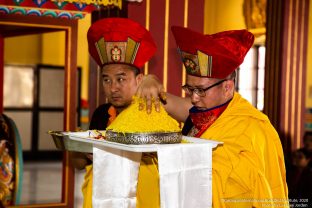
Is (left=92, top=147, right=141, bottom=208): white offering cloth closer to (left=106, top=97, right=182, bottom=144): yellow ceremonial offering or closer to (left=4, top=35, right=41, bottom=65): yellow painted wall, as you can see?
(left=106, top=97, right=182, bottom=144): yellow ceremonial offering

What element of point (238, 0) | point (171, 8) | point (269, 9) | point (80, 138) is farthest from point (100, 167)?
point (238, 0)

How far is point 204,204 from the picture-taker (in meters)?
1.93

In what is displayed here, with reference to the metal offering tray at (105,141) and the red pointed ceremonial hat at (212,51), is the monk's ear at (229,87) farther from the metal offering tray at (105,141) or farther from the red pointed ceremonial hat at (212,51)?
the metal offering tray at (105,141)

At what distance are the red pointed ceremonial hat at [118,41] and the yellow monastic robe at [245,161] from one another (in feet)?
2.16

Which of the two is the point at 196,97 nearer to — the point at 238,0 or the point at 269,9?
the point at 269,9

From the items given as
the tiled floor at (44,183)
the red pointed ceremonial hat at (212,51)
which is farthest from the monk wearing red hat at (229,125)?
the tiled floor at (44,183)

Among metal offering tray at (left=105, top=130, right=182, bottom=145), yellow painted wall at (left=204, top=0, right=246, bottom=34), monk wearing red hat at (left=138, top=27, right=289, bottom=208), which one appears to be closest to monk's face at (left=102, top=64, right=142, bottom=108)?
monk wearing red hat at (left=138, top=27, right=289, bottom=208)

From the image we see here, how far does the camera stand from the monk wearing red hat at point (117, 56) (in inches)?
103

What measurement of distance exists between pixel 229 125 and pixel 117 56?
0.76m

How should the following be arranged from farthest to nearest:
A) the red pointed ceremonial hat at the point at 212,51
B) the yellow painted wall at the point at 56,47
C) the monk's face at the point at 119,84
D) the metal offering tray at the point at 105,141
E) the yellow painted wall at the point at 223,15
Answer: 1. the yellow painted wall at the point at 56,47
2. the yellow painted wall at the point at 223,15
3. the monk's face at the point at 119,84
4. the red pointed ceremonial hat at the point at 212,51
5. the metal offering tray at the point at 105,141

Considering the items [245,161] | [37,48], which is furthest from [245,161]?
[37,48]

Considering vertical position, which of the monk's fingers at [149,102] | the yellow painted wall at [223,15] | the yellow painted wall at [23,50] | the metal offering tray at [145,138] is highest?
the yellow painted wall at [223,15]

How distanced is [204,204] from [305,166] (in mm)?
3499

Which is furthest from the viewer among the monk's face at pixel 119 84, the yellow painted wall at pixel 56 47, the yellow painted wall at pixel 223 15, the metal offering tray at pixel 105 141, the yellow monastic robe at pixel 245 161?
the yellow painted wall at pixel 56 47
